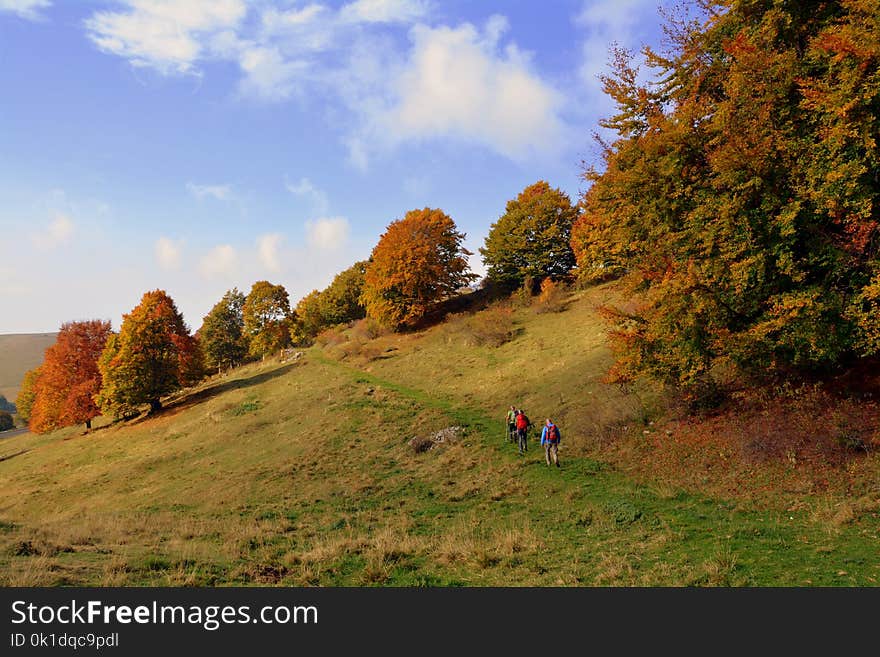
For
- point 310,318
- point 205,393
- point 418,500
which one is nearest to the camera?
point 418,500

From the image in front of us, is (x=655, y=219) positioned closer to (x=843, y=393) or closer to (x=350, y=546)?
(x=843, y=393)

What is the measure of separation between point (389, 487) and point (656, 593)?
13125mm

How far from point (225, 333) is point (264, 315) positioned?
8.56 meters

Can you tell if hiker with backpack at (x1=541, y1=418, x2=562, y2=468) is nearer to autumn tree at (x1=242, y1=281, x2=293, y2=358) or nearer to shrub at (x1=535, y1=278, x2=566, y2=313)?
shrub at (x1=535, y1=278, x2=566, y2=313)

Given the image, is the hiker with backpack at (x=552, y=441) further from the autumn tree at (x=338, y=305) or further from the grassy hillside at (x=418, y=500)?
the autumn tree at (x=338, y=305)

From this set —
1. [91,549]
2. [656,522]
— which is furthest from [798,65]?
[91,549]

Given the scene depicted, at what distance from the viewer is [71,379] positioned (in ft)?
153

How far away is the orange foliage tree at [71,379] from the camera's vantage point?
44.5m

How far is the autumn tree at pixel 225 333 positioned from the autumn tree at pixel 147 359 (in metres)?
25.3

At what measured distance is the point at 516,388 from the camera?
29.8m

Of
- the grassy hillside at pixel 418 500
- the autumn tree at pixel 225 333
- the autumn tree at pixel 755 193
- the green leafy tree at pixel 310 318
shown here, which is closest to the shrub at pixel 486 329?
the grassy hillside at pixel 418 500

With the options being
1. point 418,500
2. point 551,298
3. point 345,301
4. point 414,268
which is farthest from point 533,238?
point 418,500

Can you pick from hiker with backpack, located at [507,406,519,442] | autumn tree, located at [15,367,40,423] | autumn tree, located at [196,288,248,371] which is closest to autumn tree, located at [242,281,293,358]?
autumn tree, located at [196,288,248,371]

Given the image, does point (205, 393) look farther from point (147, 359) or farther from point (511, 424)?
point (511, 424)
